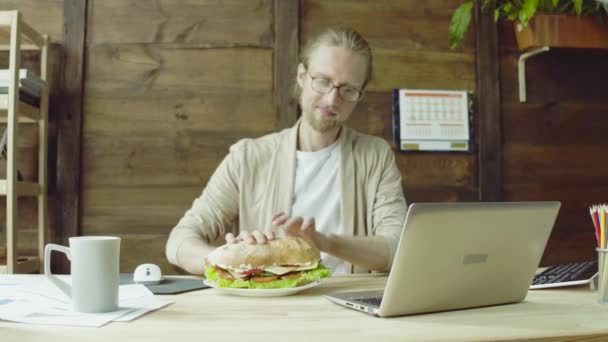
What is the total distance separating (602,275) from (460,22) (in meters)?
1.63

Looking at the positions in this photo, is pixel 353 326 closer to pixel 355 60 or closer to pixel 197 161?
pixel 355 60

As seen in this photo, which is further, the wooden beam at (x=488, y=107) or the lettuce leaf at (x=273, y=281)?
the wooden beam at (x=488, y=107)

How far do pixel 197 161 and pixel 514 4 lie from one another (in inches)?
60.5

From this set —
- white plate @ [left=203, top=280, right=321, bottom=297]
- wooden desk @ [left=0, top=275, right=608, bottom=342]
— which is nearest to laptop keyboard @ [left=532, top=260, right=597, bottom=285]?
wooden desk @ [left=0, top=275, right=608, bottom=342]

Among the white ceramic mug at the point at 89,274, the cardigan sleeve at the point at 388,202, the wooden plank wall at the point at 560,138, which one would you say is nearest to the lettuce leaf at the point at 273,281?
the white ceramic mug at the point at 89,274

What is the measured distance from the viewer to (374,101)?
2395 millimetres

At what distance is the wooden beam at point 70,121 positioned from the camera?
2.21m

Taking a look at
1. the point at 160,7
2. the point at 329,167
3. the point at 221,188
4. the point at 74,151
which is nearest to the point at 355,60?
the point at 329,167

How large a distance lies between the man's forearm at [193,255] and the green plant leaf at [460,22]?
150 cm

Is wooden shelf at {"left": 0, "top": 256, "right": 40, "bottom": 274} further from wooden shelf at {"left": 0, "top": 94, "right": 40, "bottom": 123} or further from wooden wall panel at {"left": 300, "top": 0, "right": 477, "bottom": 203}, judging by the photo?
wooden wall panel at {"left": 300, "top": 0, "right": 477, "bottom": 203}

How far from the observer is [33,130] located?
223 centimetres

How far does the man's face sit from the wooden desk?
843 millimetres

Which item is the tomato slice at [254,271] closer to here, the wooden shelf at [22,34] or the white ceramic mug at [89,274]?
the white ceramic mug at [89,274]

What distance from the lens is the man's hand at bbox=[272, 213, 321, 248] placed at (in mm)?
1092
